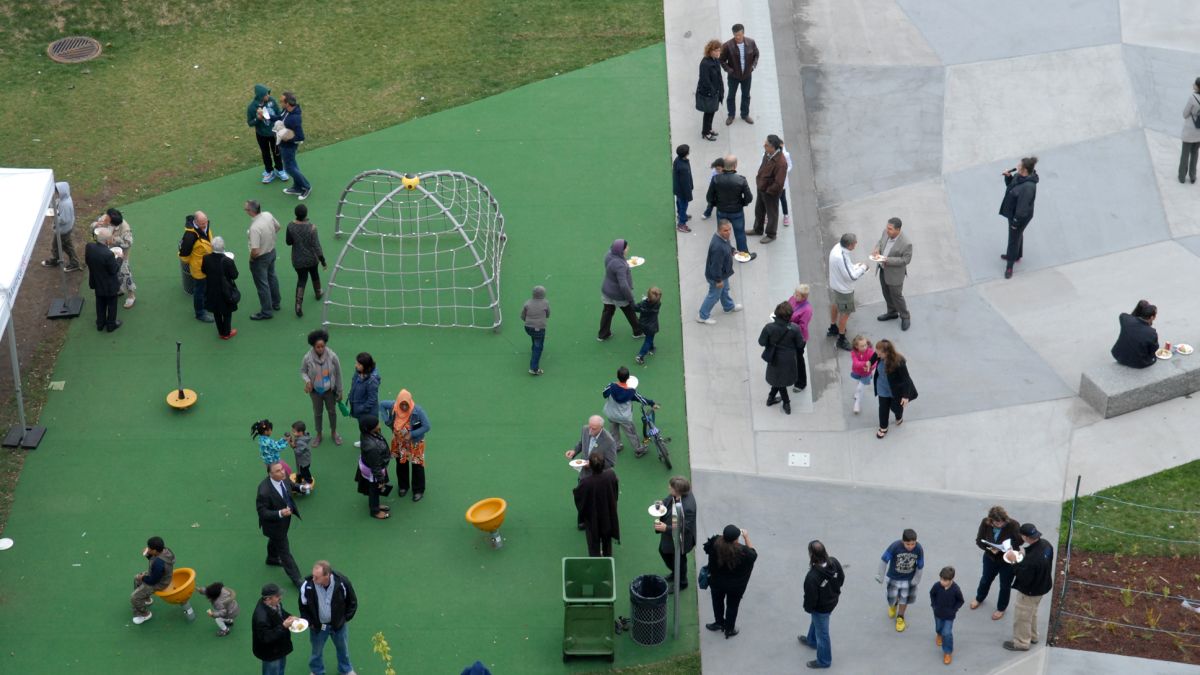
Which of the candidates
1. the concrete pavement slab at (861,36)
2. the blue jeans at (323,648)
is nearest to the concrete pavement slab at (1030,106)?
the concrete pavement slab at (861,36)

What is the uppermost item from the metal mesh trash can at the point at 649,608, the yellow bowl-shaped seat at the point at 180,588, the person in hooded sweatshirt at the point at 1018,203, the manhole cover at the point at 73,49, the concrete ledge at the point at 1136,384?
the manhole cover at the point at 73,49

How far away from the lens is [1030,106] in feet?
78.3

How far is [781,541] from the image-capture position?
53.9 ft

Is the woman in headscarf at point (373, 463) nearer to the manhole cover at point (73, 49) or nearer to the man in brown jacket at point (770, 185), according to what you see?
the man in brown jacket at point (770, 185)

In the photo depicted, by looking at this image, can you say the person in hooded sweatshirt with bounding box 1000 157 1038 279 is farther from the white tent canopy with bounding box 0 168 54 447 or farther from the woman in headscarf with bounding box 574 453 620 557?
the white tent canopy with bounding box 0 168 54 447

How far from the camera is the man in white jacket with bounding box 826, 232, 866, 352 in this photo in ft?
60.6

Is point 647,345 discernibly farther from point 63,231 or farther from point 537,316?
point 63,231

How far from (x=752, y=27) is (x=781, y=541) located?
40.8 ft

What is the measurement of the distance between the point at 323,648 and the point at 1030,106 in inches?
589

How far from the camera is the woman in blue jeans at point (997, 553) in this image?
1468 centimetres

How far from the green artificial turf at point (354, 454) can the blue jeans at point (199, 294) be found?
0.33 metres

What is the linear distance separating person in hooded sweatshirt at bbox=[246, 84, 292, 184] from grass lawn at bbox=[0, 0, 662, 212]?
29.5 inches

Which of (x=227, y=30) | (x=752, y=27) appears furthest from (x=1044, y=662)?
(x=227, y=30)

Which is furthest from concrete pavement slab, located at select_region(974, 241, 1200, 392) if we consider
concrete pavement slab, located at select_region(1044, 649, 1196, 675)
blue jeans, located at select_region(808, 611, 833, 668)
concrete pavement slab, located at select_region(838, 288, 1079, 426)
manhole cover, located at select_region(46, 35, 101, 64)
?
manhole cover, located at select_region(46, 35, 101, 64)
